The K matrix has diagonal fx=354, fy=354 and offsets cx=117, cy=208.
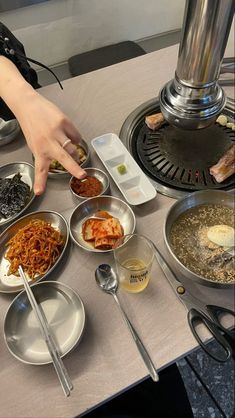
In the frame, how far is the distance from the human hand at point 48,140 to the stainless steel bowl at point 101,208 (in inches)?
5.8

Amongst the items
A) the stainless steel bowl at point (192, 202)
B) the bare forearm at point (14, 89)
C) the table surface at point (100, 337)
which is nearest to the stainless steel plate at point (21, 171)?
the table surface at point (100, 337)

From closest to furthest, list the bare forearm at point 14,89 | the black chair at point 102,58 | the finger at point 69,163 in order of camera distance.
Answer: the finger at point 69,163 → the bare forearm at point 14,89 → the black chair at point 102,58

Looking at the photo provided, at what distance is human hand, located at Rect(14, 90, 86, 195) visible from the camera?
923 millimetres

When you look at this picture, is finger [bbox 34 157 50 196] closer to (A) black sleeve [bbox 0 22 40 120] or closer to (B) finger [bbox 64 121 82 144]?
(B) finger [bbox 64 121 82 144]

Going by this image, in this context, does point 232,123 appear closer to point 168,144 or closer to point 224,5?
point 168,144

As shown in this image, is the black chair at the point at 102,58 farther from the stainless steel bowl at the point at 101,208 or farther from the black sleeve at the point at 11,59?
the stainless steel bowl at the point at 101,208

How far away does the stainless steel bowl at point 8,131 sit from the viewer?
1234 millimetres

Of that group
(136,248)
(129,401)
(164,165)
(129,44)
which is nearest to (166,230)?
(136,248)

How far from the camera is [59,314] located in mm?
876

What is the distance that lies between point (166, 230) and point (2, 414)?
1.85 ft

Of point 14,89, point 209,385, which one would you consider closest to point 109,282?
point 14,89

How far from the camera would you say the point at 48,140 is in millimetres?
938

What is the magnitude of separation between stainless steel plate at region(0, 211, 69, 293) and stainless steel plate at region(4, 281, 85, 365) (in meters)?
0.04

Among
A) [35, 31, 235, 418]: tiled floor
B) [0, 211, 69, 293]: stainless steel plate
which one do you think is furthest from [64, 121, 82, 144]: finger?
[35, 31, 235, 418]: tiled floor
